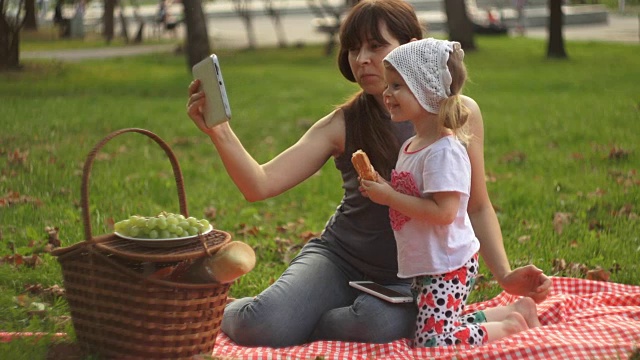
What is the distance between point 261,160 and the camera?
367 inches

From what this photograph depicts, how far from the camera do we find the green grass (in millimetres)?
5789

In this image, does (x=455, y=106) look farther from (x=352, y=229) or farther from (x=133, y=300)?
(x=133, y=300)

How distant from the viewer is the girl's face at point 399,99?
12.8ft

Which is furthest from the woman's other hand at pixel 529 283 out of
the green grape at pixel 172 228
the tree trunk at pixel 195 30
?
the tree trunk at pixel 195 30

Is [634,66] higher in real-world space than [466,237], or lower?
lower

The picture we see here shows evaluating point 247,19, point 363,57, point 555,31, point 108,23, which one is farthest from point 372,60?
point 247,19

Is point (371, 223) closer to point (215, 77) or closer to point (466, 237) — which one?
point (466, 237)

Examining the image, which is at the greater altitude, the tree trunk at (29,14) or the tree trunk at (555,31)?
the tree trunk at (29,14)

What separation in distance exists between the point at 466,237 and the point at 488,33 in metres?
26.8

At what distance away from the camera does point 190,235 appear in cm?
371

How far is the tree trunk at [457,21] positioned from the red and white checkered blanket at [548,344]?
56.3ft

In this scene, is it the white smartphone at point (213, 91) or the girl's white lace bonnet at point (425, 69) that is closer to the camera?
the white smartphone at point (213, 91)

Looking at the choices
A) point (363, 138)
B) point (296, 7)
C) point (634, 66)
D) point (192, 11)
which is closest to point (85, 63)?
point (192, 11)

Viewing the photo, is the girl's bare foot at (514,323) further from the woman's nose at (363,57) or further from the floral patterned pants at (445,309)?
the woman's nose at (363,57)
